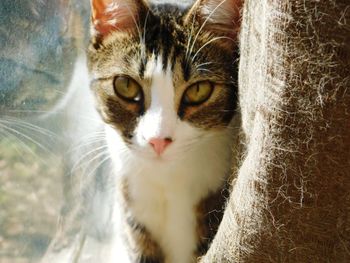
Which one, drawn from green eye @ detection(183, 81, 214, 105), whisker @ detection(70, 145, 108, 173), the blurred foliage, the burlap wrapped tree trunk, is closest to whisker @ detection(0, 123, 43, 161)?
the blurred foliage

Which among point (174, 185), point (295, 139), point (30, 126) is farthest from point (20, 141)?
point (295, 139)

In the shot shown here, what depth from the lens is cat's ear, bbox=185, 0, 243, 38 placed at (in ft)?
2.85

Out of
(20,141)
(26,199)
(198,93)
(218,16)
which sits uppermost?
(218,16)

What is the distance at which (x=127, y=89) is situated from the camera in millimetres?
932

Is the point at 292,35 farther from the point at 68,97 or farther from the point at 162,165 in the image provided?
the point at 68,97

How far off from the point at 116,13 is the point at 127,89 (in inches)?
5.3

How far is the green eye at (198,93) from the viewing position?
90 cm

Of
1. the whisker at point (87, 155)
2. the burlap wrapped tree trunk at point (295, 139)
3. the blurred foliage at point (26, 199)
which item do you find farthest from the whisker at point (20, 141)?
the burlap wrapped tree trunk at point (295, 139)

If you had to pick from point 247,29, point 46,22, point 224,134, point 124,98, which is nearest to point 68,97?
point 46,22

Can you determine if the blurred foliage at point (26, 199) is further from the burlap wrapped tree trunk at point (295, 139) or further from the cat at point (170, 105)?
the burlap wrapped tree trunk at point (295, 139)

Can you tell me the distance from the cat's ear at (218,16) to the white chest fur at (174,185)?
18 centimetres

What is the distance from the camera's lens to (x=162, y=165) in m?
0.95

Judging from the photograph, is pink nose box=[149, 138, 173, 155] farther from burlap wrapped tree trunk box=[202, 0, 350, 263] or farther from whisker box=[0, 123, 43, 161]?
whisker box=[0, 123, 43, 161]

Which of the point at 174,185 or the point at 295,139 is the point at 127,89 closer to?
the point at 174,185
